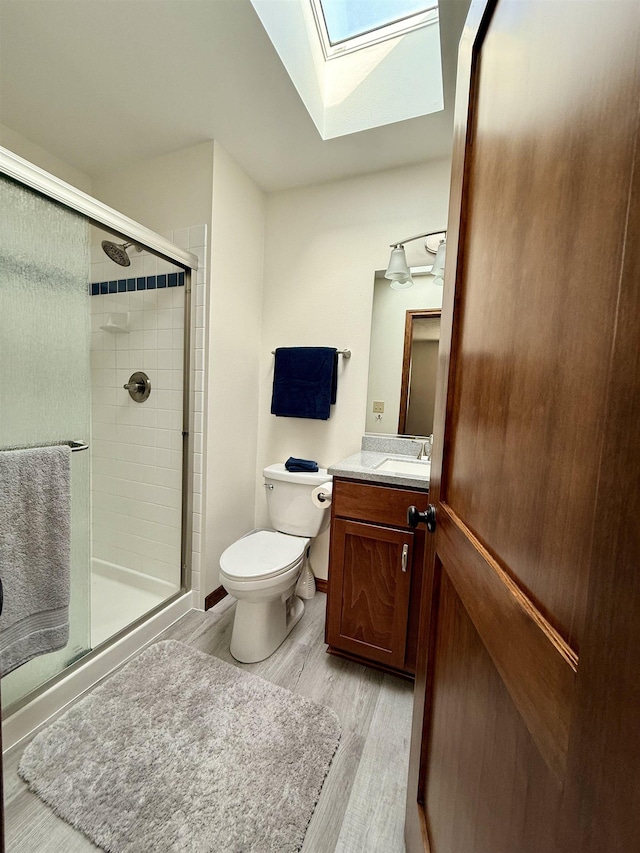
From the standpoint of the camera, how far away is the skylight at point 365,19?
1.34 meters

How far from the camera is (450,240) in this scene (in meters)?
0.74

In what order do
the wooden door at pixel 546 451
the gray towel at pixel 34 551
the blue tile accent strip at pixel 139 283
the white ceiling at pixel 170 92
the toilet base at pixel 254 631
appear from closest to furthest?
the wooden door at pixel 546 451 → the gray towel at pixel 34 551 → the white ceiling at pixel 170 92 → the toilet base at pixel 254 631 → the blue tile accent strip at pixel 139 283

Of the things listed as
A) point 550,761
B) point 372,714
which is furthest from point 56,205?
point 372,714

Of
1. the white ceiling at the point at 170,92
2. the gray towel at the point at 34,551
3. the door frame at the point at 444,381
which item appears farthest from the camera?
the white ceiling at the point at 170,92

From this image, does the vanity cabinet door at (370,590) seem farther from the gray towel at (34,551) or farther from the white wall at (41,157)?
the white wall at (41,157)

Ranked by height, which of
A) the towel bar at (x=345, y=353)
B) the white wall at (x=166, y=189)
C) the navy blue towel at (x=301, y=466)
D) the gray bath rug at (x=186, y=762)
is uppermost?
the white wall at (x=166, y=189)

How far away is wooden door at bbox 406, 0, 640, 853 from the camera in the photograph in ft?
0.77

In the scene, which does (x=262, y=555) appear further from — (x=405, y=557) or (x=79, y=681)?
(x=79, y=681)

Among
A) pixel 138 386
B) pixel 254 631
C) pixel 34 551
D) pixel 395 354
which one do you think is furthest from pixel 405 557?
pixel 138 386

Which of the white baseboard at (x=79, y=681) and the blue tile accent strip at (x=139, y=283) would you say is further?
the blue tile accent strip at (x=139, y=283)

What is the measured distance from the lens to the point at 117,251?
1.61 metres

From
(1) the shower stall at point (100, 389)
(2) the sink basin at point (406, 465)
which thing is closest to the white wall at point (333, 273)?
(2) the sink basin at point (406, 465)

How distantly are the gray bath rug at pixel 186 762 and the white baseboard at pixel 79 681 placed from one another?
5 cm

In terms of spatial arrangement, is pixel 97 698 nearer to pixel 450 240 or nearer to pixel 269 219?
pixel 450 240
